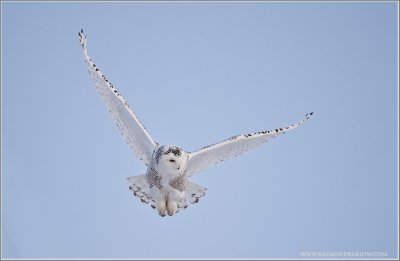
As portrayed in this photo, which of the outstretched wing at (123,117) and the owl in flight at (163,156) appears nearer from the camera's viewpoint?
the owl in flight at (163,156)

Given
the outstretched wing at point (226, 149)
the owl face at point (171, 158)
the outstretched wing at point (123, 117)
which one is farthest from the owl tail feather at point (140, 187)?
the owl face at point (171, 158)

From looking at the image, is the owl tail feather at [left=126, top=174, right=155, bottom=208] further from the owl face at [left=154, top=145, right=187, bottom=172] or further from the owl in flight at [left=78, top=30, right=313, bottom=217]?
the owl face at [left=154, top=145, right=187, bottom=172]

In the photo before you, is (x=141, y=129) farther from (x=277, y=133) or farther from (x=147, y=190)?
(x=277, y=133)

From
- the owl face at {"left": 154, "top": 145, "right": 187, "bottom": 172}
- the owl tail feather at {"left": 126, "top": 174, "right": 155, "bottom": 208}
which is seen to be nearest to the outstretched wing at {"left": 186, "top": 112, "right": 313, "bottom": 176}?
the owl face at {"left": 154, "top": 145, "right": 187, "bottom": 172}

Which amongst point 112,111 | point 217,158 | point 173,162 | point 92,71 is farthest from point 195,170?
point 92,71

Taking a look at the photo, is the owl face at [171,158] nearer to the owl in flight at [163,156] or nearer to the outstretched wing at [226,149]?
the owl in flight at [163,156]

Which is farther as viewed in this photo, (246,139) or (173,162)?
(246,139)

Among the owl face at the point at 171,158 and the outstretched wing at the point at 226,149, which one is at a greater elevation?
the outstretched wing at the point at 226,149
